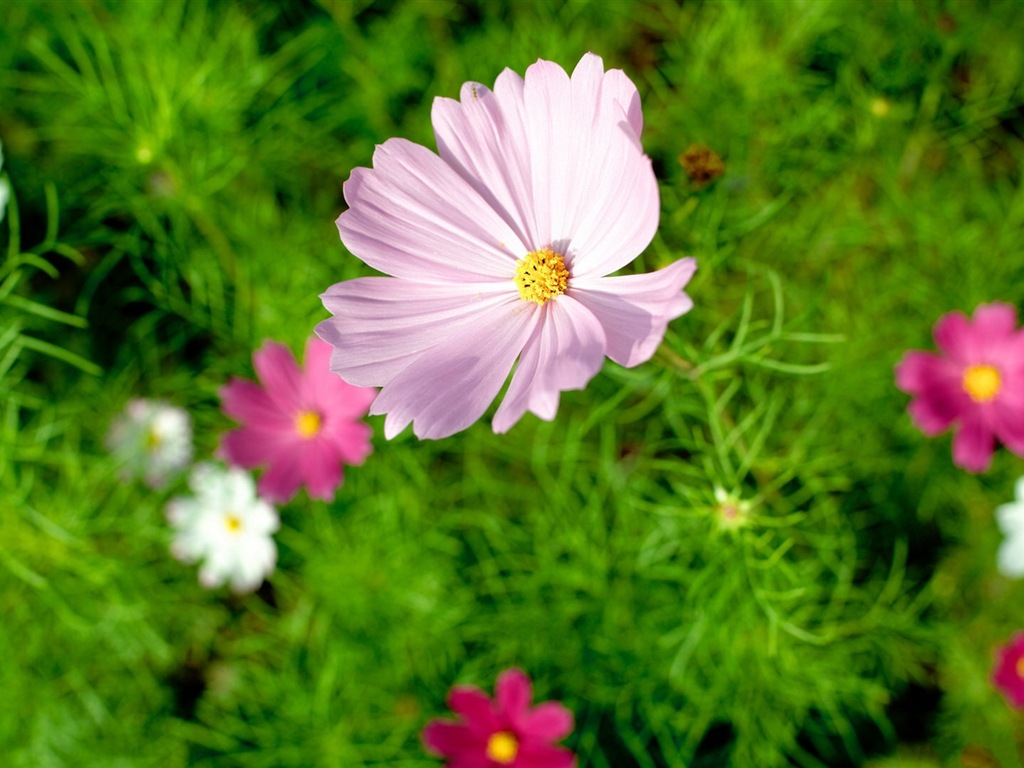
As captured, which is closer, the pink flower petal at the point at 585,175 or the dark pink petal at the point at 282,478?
the pink flower petal at the point at 585,175

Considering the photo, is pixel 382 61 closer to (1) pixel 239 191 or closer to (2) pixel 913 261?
(1) pixel 239 191

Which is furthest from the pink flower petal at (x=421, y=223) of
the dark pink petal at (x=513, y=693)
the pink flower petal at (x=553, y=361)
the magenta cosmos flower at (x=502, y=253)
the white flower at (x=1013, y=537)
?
the white flower at (x=1013, y=537)

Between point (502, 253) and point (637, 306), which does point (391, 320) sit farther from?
point (637, 306)

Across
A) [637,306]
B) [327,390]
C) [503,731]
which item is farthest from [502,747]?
[637,306]

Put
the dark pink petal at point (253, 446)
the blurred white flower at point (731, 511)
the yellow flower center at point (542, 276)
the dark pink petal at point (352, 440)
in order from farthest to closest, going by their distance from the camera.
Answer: the dark pink petal at point (253, 446) < the dark pink petal at point (352, 440) < the blurred white flower at point (731, 511) < the yellow flower center at point (542, 276)

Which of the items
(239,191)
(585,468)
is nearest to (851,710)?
(585,468)

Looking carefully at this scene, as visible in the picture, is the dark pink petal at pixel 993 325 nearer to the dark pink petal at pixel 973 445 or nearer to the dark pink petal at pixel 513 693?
the dark pink petal at pixel 973 445

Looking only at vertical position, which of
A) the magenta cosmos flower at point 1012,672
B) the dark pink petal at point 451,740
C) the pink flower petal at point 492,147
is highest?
the pink flower petal at point 492,147
